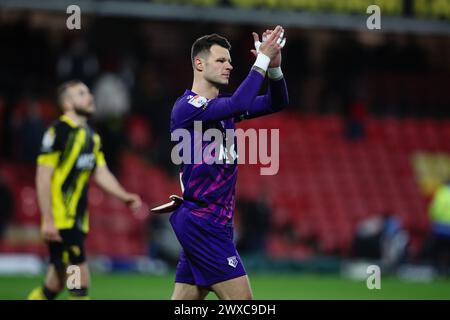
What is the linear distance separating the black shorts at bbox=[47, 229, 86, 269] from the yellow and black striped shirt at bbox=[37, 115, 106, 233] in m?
→ 0.10

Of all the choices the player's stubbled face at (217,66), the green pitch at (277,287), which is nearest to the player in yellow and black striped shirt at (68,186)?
the player's stubbled face at (217,66)

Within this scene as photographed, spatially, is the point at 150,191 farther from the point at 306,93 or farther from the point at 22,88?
the point at 306,93

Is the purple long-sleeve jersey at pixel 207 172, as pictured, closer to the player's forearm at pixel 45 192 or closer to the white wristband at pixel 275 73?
the white wristband at pixel 275 73

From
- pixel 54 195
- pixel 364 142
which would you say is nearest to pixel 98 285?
pixel 54 195

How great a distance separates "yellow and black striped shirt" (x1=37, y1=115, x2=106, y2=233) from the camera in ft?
30.3

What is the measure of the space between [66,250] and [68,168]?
0.80 meters

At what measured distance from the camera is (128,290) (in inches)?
525

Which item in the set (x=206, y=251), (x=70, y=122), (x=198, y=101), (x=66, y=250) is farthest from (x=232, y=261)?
(x=70, y=122)

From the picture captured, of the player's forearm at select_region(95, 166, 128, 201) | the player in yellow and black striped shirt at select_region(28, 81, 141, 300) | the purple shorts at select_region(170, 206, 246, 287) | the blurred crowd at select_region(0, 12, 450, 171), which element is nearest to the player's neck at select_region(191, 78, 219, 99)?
the purple shorts at select_region(170, 206, 246, 287)

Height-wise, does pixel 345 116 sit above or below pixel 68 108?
above

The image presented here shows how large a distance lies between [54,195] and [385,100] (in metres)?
16.2

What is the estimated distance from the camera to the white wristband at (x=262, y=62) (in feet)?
22.4
